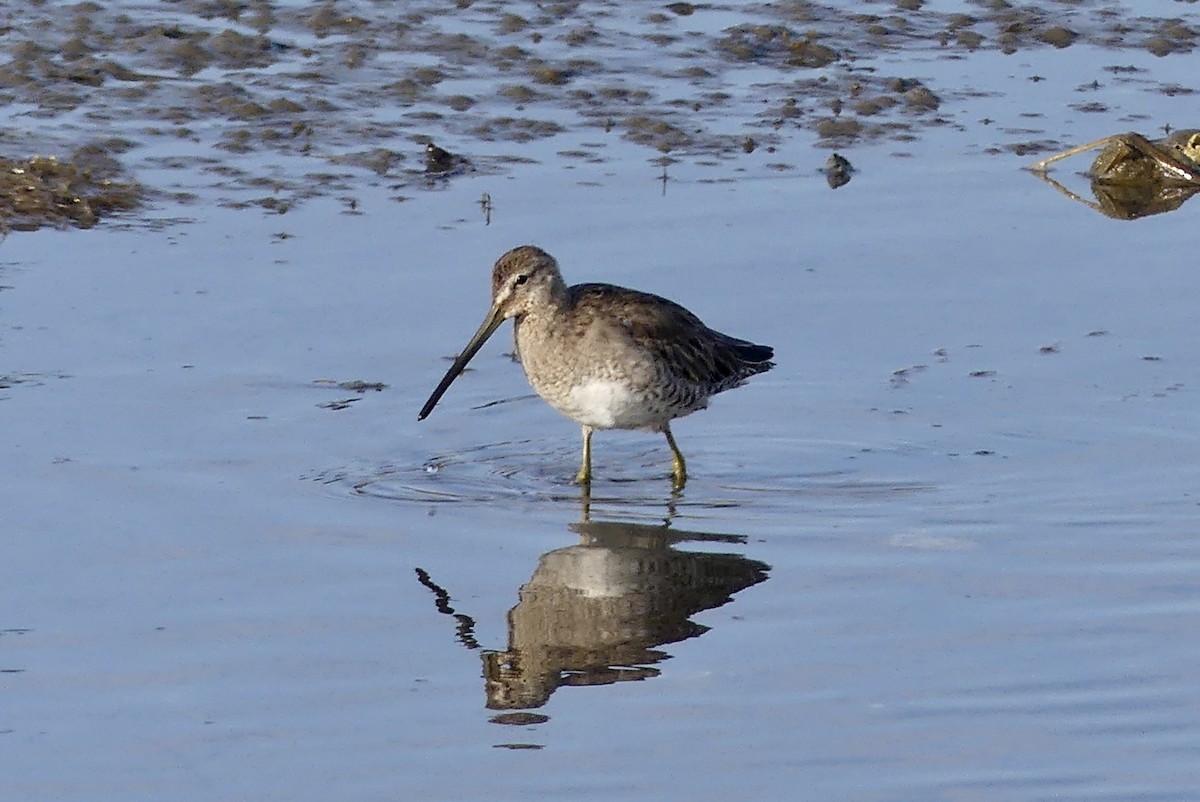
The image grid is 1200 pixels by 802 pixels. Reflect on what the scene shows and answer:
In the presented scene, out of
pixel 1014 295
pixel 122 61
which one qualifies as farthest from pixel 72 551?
pixel 122 61

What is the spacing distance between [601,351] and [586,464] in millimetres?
353

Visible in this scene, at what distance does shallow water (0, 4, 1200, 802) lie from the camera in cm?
480

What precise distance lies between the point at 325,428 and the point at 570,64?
433 cm

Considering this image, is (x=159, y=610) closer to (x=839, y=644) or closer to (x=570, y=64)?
(x=839, y=644)

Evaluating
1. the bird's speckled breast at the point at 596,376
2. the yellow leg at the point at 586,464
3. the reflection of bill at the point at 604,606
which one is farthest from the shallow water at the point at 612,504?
the bird's speckled breast at the point at 596,376

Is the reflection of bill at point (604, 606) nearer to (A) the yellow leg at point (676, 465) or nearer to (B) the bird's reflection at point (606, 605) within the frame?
(B) the bird's reflection at point (606, 605)

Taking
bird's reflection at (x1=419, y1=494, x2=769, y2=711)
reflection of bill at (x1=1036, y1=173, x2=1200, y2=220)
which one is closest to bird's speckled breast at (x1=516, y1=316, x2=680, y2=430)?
bird's reflection at (x1=419, y1=494, x2=769, y2=711)

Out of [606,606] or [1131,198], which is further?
[1131,198]

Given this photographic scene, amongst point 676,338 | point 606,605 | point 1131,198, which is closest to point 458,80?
point 1131,198

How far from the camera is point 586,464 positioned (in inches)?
269

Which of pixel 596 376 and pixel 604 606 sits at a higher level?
pixel 596 376

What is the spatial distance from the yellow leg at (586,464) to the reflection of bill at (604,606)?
0.42 metres

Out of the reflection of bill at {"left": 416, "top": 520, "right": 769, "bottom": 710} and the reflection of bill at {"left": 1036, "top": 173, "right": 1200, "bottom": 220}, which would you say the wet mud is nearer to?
the reflection of bill at {"left": 1036, "top": 173, "right": 1200, "bottom": 220}

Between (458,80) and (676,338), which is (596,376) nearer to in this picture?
(676,338)
